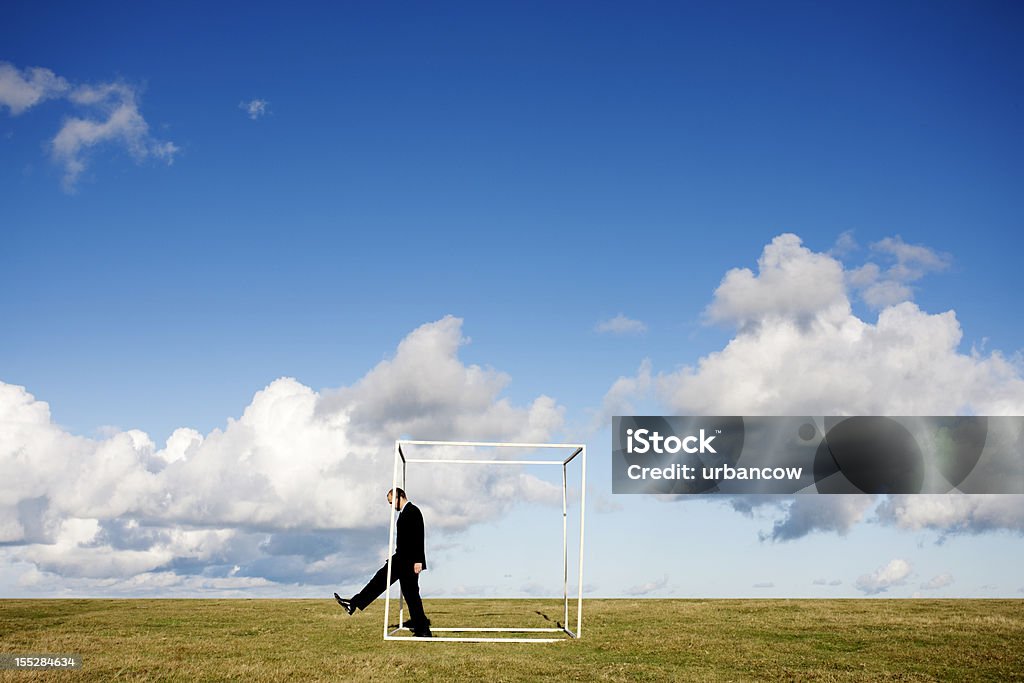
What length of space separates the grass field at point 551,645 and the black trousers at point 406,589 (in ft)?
2.12

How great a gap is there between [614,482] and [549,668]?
929 centimetres

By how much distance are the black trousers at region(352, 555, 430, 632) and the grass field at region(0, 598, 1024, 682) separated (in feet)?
2.12

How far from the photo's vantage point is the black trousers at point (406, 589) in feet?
45.9

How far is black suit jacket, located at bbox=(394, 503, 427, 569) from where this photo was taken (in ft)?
46.7

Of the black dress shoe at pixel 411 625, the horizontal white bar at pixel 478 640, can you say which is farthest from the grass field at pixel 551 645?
the black dress shoe at pixel 411 625

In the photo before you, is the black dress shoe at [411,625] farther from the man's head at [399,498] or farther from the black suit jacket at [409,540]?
the man's head at [399,498]

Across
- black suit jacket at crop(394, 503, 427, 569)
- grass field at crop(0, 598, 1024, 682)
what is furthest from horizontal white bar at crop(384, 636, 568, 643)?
black suit jacket at crop(394, 503, 427, 569)

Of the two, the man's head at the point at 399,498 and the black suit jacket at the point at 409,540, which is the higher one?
the man's head at the point at 399,498

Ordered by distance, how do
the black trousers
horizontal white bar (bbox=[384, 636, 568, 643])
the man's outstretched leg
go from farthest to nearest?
the man's outstretched leg → the black trousers → horizontal white bar (bbox=[384, 636, 568, 643])

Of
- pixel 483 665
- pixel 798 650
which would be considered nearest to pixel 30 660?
pixel 483 665

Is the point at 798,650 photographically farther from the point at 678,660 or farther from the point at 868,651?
the point at 678,660

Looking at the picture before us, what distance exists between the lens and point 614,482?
65.6 ft

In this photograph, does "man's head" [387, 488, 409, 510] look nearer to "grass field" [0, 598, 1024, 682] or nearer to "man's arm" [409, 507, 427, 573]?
"man's arm" [409, 507, 427, 573]

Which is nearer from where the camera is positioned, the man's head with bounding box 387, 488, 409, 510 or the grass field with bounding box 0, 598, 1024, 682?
the grass field with bounding box 0, 598, 1024, 682
